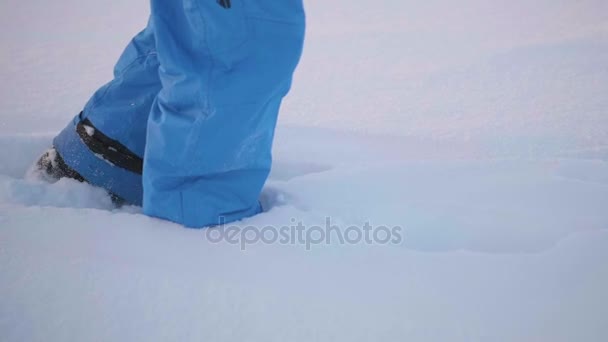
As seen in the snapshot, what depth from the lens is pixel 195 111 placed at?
0.94 meters

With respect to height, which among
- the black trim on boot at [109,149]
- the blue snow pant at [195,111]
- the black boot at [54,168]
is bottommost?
the black boot at [54,168]

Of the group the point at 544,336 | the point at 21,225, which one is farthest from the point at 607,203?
the point at 21,225

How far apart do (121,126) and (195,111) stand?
30 cm

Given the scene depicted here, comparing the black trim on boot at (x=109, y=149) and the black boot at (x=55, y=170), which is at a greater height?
the black trim on boot at (x=109, y=149)

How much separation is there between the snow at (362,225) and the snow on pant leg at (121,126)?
7cm

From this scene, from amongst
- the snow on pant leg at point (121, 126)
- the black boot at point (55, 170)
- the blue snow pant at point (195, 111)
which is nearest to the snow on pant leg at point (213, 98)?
the blue snow pant at point (195, 111)

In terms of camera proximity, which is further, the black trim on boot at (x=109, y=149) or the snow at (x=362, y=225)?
the black trim on boot at (x=109, y=149)

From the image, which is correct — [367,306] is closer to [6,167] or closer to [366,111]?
[6,167]

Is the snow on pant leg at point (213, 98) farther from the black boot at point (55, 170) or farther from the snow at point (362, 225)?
the black boot at point (55, 170)

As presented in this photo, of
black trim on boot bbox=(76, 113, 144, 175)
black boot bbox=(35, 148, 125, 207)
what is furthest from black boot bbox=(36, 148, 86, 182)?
black trim on boot bbox=(76, 113, 144, 175)

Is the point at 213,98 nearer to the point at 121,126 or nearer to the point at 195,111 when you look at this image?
the point at 195,111

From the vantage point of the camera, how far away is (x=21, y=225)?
3.31 ft

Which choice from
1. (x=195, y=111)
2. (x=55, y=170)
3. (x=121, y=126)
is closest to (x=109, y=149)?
(x=121, y=126)

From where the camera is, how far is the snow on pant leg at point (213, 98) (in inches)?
34.9
